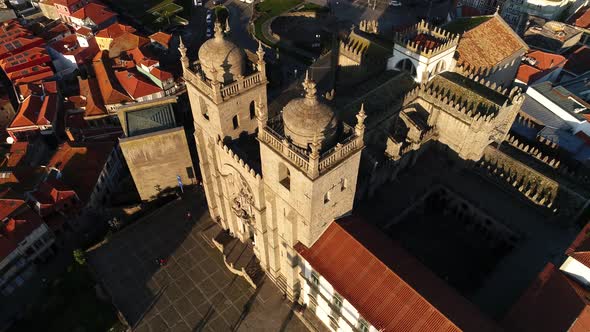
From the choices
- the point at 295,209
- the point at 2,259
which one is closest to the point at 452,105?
the point at 295,209

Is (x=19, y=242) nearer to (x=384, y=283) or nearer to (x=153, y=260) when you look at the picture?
(x=153, y=260)

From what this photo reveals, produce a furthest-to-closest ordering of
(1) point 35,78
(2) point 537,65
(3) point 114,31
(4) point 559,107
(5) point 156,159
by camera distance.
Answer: (3) point 114,31, (1) point 35,78, (2) point 537,65, (4) point 559,107, (5) point 156,159

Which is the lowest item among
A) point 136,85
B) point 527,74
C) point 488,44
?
point 136,85

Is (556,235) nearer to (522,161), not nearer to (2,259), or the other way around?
(522,161)

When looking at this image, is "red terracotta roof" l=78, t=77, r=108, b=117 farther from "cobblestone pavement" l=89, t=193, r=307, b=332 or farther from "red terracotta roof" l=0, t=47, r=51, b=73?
"cobblestone pavement" l=89, t=193, r=307, b=332

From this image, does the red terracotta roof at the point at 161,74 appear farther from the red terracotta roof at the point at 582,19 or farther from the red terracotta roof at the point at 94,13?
the red terracotta roof at the point at 582,19

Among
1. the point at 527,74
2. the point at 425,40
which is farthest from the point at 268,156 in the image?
the point at 527,74

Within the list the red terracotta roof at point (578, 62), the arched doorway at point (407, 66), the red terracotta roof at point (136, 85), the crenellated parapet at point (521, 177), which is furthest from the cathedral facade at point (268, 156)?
the red terracotta roof at point (578, 62)
